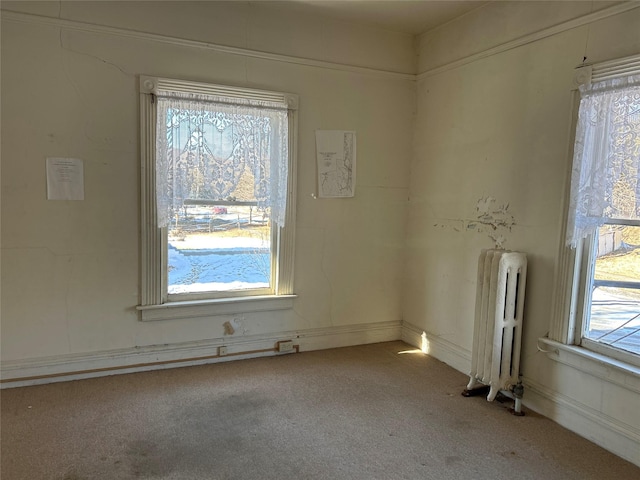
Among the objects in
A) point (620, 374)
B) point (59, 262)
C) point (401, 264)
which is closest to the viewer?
point (620, 374)

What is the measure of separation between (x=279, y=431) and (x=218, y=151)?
2.00 m

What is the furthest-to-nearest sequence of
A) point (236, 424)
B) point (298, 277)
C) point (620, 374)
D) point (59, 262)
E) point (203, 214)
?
1. point (298, 277)
2. point (203, 214)
3. point (59, 262)
4. point (236, 424)
5. point (620, 374)

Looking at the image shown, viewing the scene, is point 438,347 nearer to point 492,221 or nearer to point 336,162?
point 492,221

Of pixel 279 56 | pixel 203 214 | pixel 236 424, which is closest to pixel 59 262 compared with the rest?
pixel 203 214

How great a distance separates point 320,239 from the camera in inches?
148

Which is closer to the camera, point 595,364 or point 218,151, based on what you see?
point 595,364

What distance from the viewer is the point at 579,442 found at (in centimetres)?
250

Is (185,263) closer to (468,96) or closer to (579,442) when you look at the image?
(468,96)

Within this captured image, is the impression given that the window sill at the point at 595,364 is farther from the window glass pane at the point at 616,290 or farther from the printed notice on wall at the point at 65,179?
the printed notice on wall at the point at 65,179

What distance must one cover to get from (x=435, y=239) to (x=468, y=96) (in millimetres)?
1185

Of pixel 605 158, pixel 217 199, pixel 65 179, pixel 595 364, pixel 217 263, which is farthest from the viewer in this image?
pixel 217 263

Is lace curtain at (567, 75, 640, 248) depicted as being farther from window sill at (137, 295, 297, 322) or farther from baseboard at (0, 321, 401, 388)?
window sill at (137, 295, 297, 322)

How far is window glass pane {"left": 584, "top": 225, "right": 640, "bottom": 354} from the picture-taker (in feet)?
7.80

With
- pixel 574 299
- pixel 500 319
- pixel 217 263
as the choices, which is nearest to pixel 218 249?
pixel 217 263
